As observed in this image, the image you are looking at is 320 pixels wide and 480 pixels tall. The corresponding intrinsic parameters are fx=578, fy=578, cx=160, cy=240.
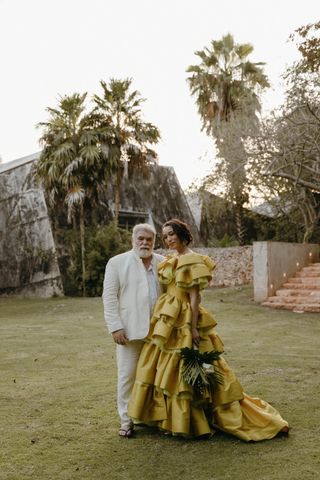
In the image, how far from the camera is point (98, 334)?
11.0 m

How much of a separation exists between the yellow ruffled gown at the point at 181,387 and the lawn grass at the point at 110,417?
0.42ft

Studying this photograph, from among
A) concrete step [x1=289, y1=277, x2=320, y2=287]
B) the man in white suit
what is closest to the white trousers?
the man in white suit

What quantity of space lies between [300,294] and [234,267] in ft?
16.8

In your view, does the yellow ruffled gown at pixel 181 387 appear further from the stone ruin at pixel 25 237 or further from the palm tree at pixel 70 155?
the stone ruin at pixel 25 237

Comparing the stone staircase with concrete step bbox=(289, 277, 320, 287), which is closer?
the stone staircase

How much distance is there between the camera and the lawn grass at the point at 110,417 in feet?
12.6

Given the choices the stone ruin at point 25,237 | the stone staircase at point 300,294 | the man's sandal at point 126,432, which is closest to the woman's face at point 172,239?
the man's sandal at point 126,432

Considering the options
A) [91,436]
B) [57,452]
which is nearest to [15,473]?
[57,452]

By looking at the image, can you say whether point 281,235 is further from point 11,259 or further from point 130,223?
point 11,259

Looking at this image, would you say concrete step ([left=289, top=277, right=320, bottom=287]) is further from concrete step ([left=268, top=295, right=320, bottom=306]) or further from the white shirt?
the white shirt

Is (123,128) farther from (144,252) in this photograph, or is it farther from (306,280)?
(144,252)

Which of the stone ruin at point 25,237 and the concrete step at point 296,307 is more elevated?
the stone ruin at point 25,237

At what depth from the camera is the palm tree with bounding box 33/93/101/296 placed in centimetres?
1925

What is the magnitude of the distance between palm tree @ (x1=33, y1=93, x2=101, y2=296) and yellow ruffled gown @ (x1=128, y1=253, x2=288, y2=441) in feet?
49.1
